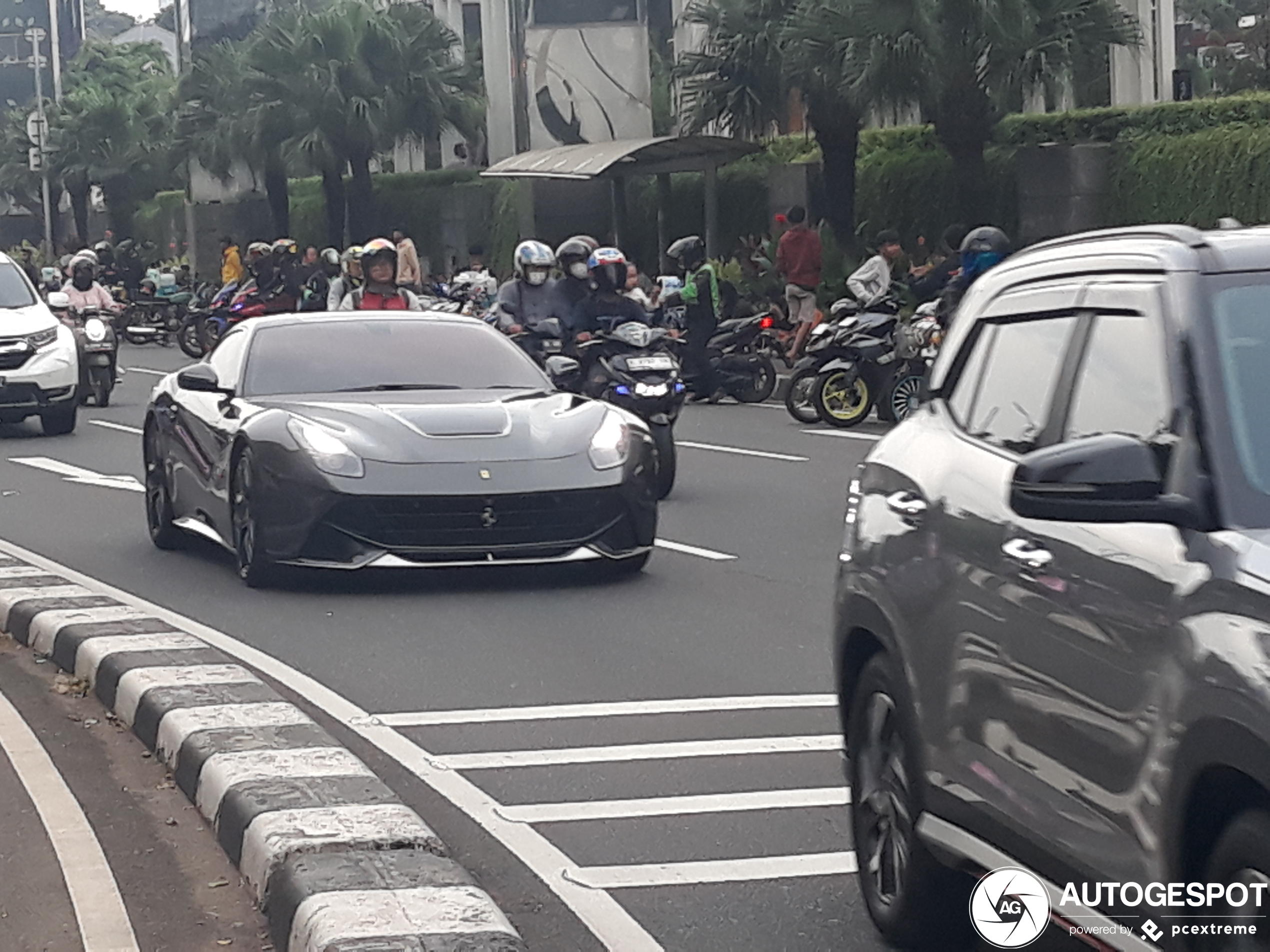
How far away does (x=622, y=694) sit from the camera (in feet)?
28.6

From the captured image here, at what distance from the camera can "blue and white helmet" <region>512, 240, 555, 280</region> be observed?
15875 millimetres

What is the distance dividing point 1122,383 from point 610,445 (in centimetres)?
715

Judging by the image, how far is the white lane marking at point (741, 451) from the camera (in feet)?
59.9

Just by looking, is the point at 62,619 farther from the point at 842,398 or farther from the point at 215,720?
the point at 842,398

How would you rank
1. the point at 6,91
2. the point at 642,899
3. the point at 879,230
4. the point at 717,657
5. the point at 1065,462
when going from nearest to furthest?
the point at 1065,462
the point at 642,899
the point at 717,657
the point at 879,230
the point at 6,91

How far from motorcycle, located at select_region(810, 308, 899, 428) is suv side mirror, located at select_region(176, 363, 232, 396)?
31.3ft

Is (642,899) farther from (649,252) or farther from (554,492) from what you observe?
(649,252)

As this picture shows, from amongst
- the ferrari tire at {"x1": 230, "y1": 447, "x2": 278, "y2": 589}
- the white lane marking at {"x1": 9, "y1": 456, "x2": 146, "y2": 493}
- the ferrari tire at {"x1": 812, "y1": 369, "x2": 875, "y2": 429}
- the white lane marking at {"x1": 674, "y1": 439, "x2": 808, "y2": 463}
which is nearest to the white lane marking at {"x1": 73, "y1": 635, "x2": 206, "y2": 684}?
the ferrari tire at {"x1": 230, "y1": 447, "x2": 278, "y2": 589}

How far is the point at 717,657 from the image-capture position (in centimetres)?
951

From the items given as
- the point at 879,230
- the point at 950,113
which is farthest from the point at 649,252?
the point at 950,113

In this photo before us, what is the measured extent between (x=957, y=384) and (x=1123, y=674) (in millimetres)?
1588

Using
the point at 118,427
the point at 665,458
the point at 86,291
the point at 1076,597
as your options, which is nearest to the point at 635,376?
the point at 665,458

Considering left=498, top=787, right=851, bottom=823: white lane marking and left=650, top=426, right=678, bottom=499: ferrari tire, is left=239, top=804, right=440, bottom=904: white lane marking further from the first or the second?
left=650, top=426, right=678, bottom=499: ferrari tire

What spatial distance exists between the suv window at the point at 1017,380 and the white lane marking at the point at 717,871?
1.34 meters
